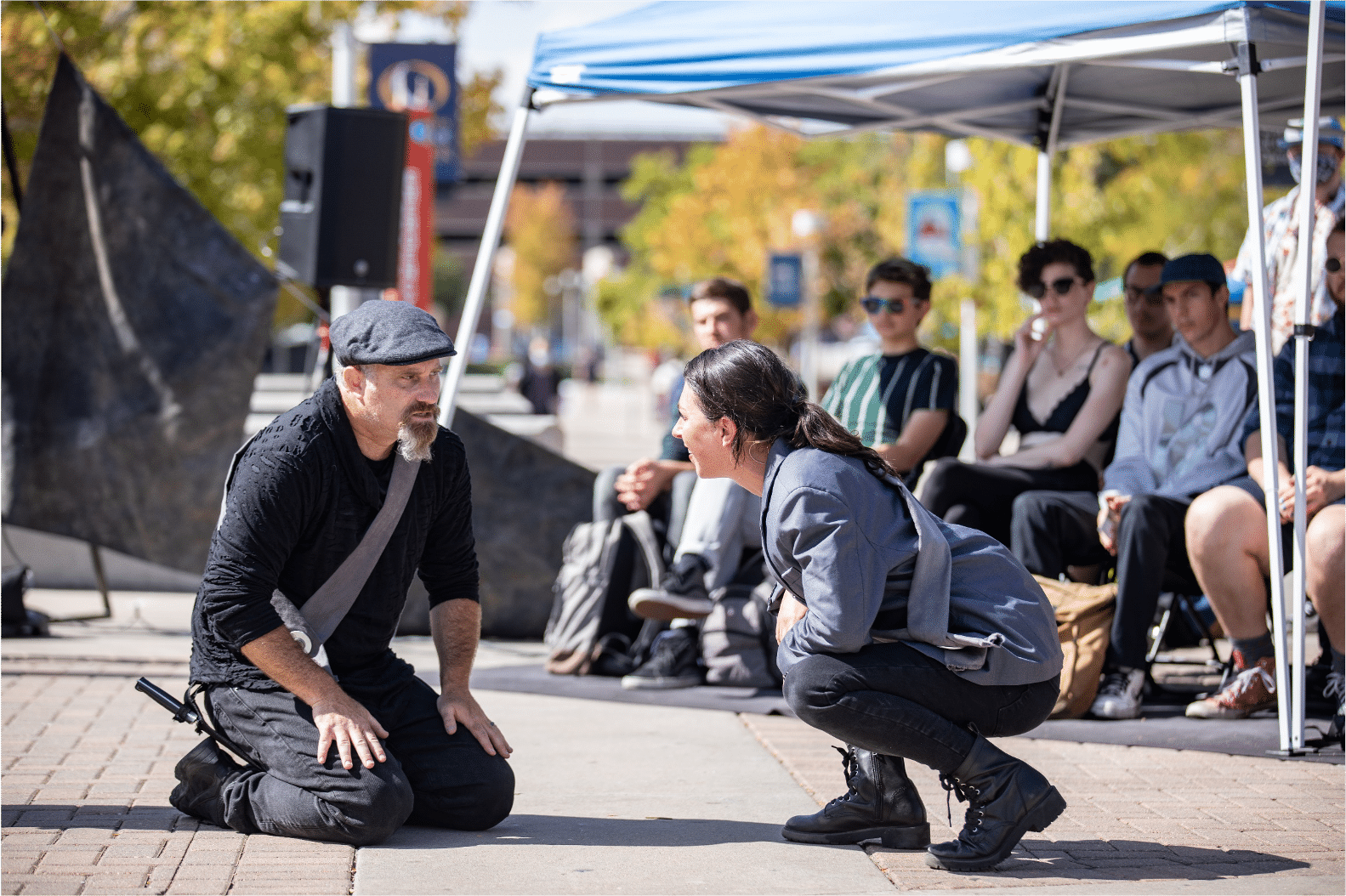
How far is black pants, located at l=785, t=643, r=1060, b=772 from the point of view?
363 cm

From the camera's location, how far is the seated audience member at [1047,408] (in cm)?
608

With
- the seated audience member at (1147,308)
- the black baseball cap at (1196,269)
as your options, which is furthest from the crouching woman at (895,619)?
the seated audience member at (1147,308)

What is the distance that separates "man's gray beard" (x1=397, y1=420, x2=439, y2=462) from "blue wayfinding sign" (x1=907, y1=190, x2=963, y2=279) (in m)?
12.3

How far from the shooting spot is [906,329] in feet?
21.5

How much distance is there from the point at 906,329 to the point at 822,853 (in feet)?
10.2

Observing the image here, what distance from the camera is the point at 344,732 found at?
3.80m

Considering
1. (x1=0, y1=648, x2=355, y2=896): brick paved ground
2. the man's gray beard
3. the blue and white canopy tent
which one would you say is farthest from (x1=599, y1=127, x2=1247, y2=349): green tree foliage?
the man's gray beard

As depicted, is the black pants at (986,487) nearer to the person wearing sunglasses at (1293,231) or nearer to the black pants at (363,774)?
the person wearing sunglasses at (1293,231)

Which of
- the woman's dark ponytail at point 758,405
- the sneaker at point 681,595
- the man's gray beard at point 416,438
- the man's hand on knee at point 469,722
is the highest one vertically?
the woman's dark ponytail at point 758,405

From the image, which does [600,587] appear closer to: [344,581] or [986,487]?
[986,487]

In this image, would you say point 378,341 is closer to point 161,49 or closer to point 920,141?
point 161,49

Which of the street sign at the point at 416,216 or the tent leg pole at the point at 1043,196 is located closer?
the tent leg pole at the point at 1043,196

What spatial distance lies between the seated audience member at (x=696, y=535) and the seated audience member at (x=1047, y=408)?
2.67ft

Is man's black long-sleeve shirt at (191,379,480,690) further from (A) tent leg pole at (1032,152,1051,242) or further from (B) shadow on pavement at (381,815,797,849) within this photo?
(A) tent leg pole at (1032,152,1051,242)
